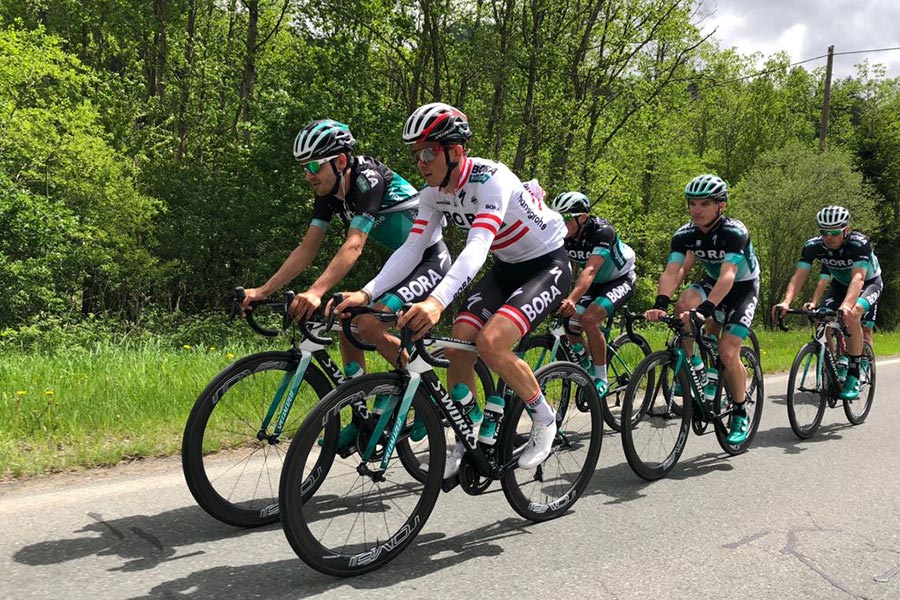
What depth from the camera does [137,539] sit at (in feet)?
10.8

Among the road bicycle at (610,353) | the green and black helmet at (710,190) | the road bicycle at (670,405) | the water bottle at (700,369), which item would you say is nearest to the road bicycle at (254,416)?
the road bicycle at (670,405)

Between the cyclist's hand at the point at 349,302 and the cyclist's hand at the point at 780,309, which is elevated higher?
the cyclist's hand at the point at 349,302

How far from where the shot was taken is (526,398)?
3.67 metres

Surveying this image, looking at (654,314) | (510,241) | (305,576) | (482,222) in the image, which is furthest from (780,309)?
(305,576)

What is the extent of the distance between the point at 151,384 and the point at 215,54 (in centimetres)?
1885

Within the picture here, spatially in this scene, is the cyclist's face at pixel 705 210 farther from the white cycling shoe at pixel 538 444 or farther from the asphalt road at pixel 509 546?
the white cycling shoe at pixel 538 444

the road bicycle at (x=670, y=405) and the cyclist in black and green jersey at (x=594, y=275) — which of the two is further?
the cyclist in black and green jersey at (x=594, y=275)

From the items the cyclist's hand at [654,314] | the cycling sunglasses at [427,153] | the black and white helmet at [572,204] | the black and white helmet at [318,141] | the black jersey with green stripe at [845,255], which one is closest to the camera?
the cycling sunglasses at [427,153]

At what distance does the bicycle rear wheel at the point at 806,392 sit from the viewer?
6.17 meters

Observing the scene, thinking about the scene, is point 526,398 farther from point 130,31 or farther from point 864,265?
point 130,31

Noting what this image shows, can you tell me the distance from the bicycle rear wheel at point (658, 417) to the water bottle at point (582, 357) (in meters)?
1.42

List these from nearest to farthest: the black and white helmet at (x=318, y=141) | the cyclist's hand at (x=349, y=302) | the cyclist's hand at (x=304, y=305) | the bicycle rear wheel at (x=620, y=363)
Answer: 1. the cyclist's hand at (x=349, y=302)
2. the cyclist's hand at (x=304, y=305)
3. the black and white helmet at (x=318, y=141)
4. the bicycle rear wheel at (x=620, y=363)

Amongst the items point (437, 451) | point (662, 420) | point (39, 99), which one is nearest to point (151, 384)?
point (437, 451)

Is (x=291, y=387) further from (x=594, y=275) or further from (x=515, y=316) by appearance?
(x=594, y=275)
